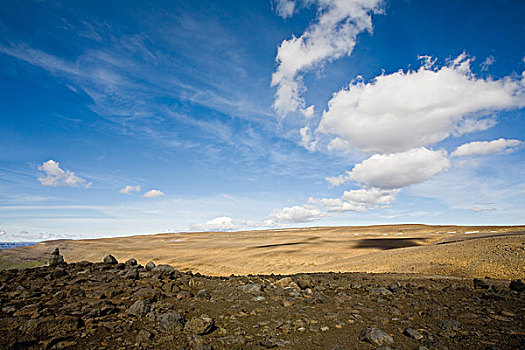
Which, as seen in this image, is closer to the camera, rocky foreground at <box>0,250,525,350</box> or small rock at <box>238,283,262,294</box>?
rocky foreground at <box>0,250,525,350</box>

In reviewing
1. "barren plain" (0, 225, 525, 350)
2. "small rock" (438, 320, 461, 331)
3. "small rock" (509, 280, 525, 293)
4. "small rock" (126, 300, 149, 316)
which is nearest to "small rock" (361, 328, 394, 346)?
"barren plain" (0, 225, 525, 350)

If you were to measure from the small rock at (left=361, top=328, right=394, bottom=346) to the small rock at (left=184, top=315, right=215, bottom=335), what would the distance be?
3.35 metres

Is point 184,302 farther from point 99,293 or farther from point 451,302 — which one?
point 451,302

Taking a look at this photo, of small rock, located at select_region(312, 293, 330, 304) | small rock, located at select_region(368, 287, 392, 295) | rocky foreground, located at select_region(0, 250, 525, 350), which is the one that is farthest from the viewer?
small rock, located at select_region(368, 287, 392, 295)

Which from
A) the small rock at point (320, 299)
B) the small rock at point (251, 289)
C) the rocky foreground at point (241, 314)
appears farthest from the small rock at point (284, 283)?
the small rock at point (320, 299)

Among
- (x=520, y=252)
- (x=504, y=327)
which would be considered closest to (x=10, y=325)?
(x=504, y=327)

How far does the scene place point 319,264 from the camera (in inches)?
1080

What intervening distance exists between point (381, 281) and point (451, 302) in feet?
11.8

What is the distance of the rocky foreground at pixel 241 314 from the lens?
18.4 feet

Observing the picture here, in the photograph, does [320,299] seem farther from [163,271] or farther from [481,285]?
[481,285]

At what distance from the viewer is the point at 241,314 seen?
7.34 metres

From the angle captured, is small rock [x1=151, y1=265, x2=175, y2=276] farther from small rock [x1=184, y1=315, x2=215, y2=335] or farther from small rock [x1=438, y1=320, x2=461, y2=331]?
small rock [x1=438, y1=320, x2=461, y2=331]

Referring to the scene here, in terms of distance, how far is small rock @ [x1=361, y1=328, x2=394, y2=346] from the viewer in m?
5.62

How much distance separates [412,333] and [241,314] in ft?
13.4
